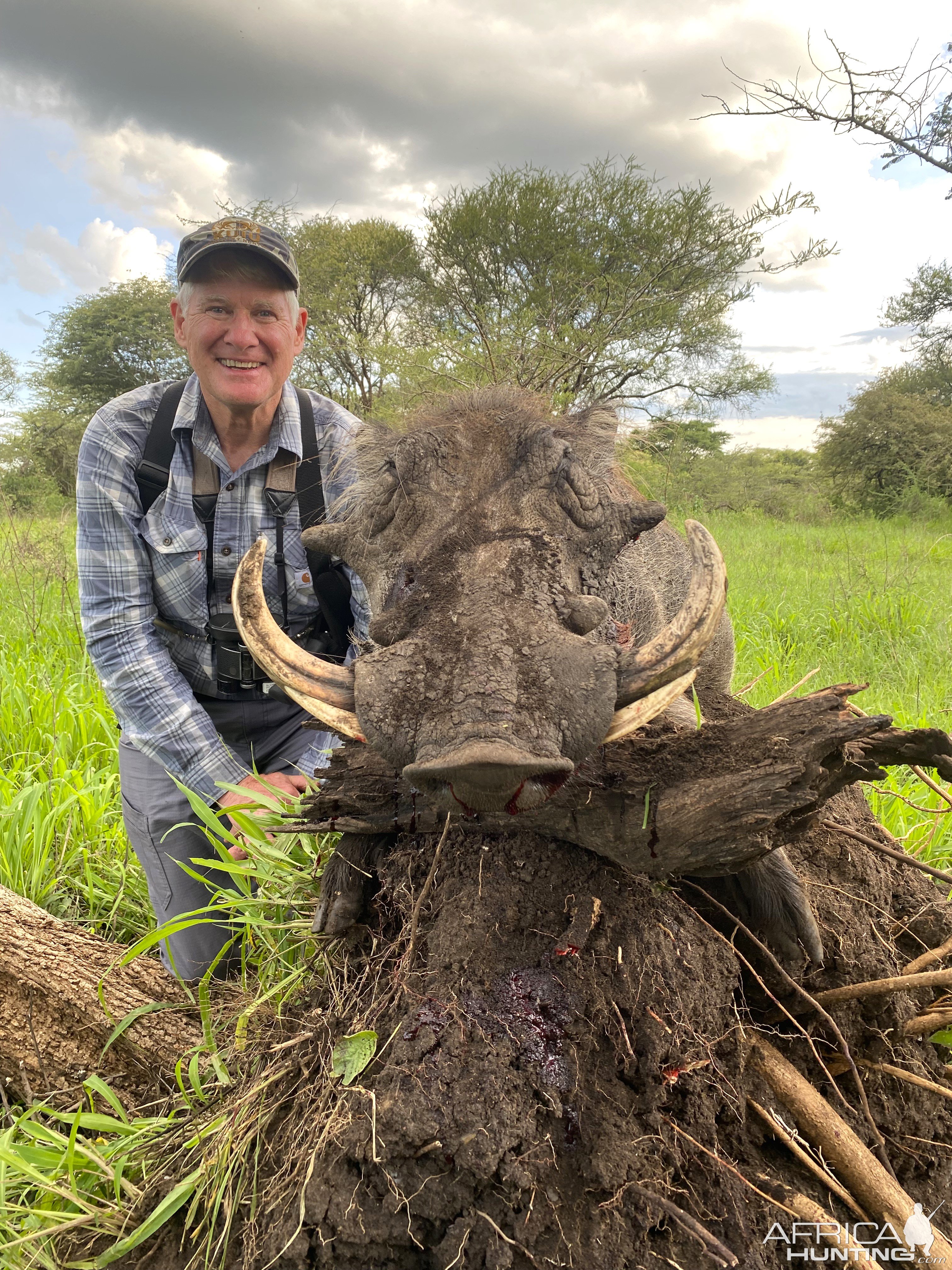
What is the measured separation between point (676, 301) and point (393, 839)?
1195cm

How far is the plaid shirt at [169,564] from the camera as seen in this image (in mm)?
2893

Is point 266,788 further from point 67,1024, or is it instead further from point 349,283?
point 349,283

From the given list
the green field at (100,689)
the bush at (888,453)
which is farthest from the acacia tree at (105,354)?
the bush at (888,453)

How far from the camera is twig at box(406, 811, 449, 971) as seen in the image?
4.60 feet

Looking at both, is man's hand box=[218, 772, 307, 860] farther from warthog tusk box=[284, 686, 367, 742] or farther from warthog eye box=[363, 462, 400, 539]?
warthog tusk box=[284, 686, 367, 742]

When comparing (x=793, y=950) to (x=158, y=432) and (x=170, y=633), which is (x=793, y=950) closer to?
(x=170, y=633)

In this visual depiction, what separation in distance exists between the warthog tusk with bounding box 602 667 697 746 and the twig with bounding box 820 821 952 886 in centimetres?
78

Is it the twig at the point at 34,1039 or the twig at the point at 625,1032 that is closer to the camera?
the twig at the point at 625,1032

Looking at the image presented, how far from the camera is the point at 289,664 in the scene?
141 centimetres

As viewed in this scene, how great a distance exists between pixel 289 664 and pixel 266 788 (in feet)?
4.57

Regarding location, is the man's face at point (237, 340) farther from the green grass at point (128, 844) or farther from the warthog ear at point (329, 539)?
the green grass at point (128, 844)

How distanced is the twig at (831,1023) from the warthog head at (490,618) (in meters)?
0.59

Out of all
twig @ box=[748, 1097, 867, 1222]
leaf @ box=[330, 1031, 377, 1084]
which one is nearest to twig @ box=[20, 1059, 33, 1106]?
leaf @ box=[330, 1031, 377, 1084]

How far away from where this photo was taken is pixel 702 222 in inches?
507
